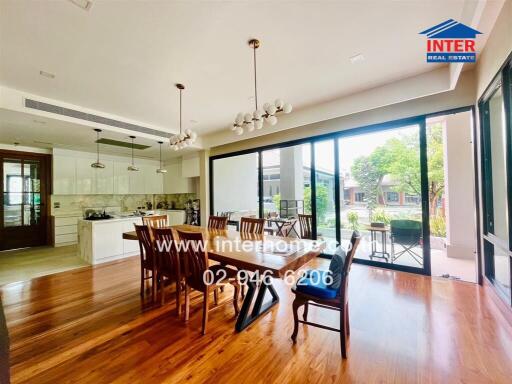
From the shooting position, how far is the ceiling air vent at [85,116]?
333 cm

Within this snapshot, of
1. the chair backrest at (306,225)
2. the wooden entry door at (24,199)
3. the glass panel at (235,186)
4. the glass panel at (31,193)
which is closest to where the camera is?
the chair backrest at (306,225)

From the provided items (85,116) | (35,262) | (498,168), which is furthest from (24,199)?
(498,168)

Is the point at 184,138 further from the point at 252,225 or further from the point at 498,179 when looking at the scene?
the point at 498,179

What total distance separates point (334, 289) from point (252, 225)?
1.66m

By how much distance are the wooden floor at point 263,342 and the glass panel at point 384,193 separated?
904mm

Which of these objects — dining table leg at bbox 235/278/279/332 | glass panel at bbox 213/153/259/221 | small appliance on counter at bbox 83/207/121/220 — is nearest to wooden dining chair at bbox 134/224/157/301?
dining table leg at bbox 235/278/279/332

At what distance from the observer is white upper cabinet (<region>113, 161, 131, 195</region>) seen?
659 centimetres

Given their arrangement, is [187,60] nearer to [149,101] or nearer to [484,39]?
[149,101]

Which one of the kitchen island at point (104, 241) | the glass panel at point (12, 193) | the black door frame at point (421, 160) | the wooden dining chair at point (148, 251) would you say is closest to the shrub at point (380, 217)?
the black door frame at point (421, 160)

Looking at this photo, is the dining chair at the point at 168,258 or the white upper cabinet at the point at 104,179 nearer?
the dining chair at the point at 168,258

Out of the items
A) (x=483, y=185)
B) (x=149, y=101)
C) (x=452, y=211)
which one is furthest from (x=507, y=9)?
(x=149, y=101)

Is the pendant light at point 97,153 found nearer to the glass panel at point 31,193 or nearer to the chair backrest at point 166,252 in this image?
the glass panel at point 31,193

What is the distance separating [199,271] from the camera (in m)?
2.25

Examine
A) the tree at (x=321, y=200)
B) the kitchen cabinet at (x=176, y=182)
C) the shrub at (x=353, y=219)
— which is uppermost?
the kitchen cabinet at (x=176, y=182)
